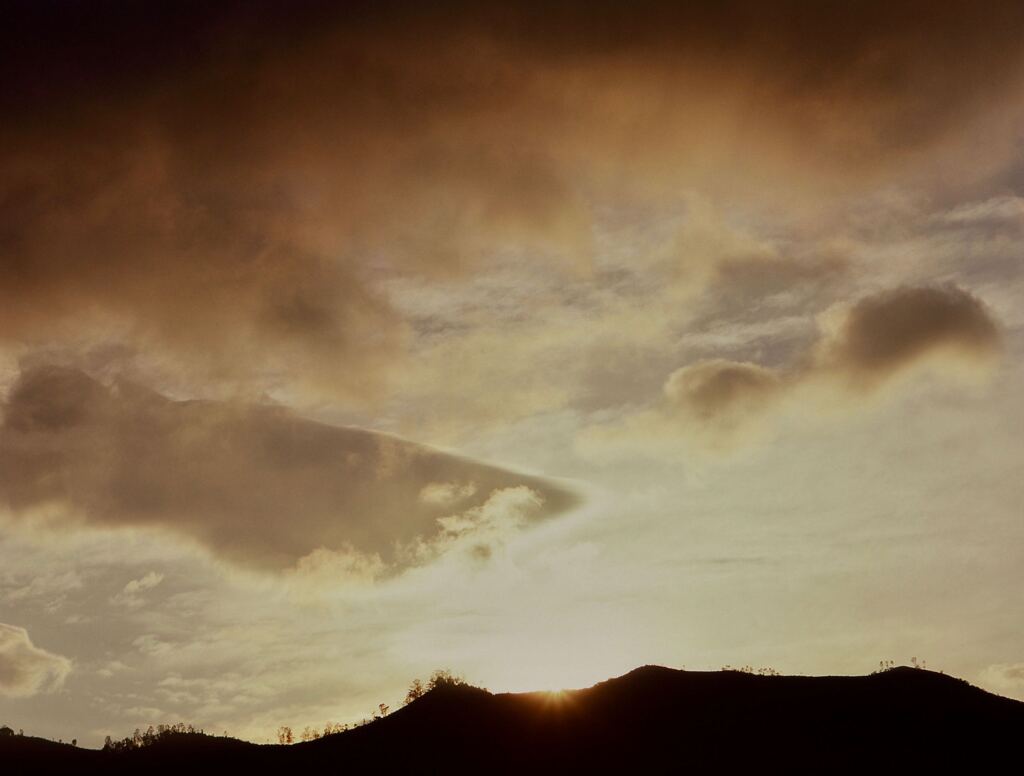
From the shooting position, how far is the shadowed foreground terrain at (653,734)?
50.5m

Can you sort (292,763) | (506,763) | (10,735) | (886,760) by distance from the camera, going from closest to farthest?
(886,760) < (506,763) < (292,763) < (10,735)

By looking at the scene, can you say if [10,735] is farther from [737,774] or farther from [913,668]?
[913,668]

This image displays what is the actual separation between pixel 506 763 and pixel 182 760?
18493 mm

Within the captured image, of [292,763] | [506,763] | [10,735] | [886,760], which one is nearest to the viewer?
[886,760]

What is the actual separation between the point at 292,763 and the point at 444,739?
8.15m

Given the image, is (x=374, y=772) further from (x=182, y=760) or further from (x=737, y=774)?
(x=737, y=774)

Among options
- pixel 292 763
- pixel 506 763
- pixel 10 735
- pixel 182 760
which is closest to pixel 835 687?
pixel 506 763

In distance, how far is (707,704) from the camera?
2202 inches

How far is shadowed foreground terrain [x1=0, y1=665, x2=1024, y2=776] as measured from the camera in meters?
50.5

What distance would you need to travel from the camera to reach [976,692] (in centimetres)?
5631

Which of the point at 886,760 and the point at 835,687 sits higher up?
the point at 835,687

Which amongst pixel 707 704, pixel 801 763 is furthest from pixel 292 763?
pixel 801 763

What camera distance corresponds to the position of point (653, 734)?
54.2 meters

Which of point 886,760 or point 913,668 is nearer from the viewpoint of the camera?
point 886,760
